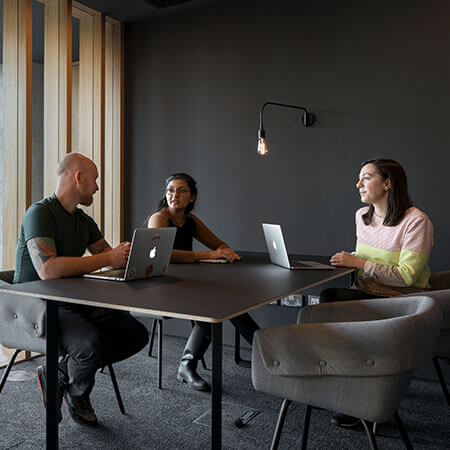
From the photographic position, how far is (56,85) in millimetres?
3709

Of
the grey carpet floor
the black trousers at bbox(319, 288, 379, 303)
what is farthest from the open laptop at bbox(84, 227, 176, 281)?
the black trousers at bbox(319, 288, 379, 303)

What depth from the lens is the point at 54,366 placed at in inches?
75.1

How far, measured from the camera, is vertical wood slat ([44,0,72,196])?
366 centimetres

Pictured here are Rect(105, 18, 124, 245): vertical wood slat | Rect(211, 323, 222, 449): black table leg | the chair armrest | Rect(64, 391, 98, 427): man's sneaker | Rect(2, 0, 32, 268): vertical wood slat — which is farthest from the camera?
Rect(105, 18, 124, 245): vertical wood slat

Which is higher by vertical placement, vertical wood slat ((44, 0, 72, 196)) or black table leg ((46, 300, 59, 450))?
vertical wood slat ((44, 0, 72, 196))

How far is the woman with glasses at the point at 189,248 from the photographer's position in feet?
9.29

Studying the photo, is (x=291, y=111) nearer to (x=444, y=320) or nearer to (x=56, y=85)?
(x=56, y=85)

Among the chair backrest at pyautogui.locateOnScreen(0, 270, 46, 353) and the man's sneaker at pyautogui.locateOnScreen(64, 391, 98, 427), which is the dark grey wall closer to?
the man's sneaker at pyautogui.locateOnScreen(64, 391, 98, 427)

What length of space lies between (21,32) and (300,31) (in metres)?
1.99

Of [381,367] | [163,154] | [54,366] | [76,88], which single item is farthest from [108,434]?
[76,88]

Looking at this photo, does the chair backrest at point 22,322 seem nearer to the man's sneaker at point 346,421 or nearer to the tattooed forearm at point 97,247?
the tattooed forearm at point 97,247

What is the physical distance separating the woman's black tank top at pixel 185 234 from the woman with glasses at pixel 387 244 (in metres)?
0.99

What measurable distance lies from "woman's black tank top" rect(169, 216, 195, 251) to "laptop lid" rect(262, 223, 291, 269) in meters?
0.64

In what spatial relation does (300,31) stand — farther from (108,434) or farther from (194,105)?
(108,434)
